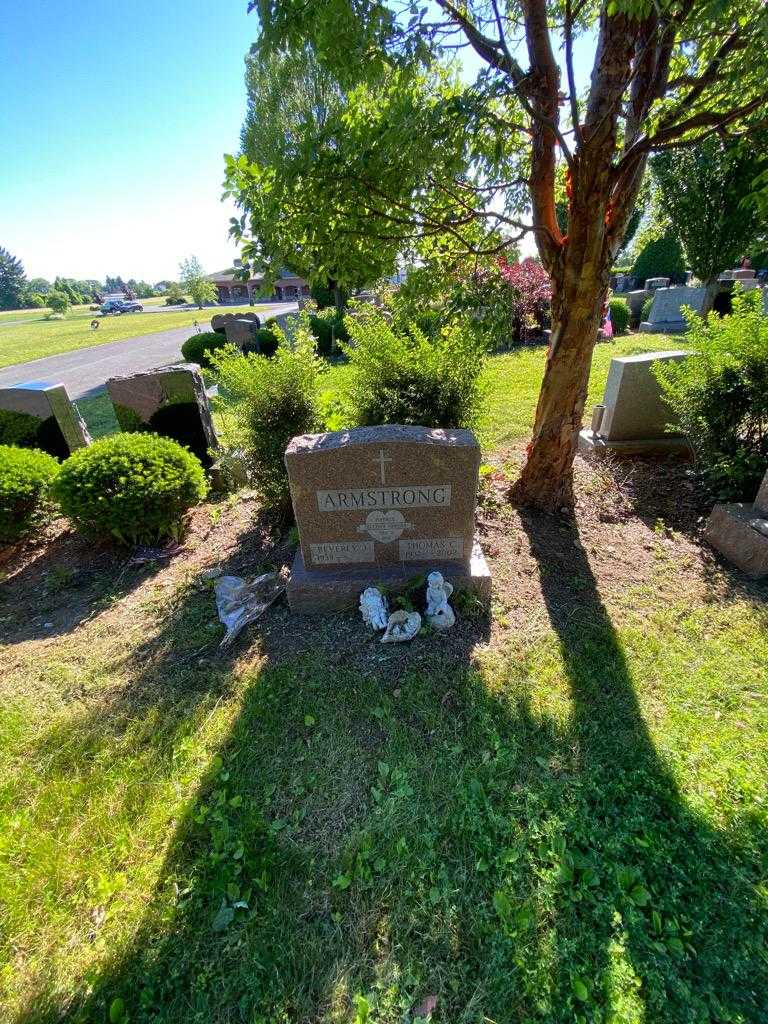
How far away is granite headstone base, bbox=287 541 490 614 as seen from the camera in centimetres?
325

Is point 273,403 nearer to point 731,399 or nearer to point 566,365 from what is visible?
point 566,365

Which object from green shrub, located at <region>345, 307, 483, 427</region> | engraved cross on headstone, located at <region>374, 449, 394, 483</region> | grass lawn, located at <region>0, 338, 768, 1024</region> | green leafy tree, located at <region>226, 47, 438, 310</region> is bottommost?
grass lawn, located at <region>0, 338, 768, 1024</region>

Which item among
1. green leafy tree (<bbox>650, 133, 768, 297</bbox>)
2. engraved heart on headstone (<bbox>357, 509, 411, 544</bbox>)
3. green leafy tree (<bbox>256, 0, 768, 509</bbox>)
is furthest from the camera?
green leafy tree (<bbox>650, 133, 768, 297</bbox>)

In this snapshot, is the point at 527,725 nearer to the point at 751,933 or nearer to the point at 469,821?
the point at 469,821

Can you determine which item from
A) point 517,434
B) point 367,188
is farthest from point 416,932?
point 517,434

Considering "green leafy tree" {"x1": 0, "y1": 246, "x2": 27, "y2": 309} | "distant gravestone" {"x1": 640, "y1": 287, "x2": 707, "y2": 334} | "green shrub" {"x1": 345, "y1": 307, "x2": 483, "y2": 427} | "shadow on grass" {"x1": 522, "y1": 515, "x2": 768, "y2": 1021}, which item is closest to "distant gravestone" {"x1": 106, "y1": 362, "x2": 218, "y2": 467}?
"green shrub" {"x1": 345, "y1": 307, "x2": 483, "y2": 427}

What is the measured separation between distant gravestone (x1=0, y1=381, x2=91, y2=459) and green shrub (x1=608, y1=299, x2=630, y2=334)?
1378 centimetres

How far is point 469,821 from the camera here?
2.03 metres

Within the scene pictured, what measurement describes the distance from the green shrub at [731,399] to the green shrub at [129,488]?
4.80 meters

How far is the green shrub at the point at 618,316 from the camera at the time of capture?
13362 mm

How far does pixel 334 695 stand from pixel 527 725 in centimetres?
110

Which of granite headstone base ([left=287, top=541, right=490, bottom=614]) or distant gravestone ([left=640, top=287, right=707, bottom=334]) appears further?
distant gravestone ([left=640, top=287, right=707, bottom=334])

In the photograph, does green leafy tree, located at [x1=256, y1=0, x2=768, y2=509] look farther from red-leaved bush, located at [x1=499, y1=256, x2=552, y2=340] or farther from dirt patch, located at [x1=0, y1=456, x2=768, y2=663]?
red-leaved bush, located at [x1=499, y1=256, x2=552, y2=340]

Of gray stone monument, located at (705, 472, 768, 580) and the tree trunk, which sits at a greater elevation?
the tree trunk
